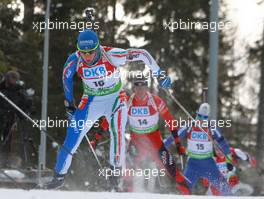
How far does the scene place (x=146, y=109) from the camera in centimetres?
920

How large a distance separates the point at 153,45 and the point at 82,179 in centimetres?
641

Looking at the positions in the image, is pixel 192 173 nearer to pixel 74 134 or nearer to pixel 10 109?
pixel 10 109

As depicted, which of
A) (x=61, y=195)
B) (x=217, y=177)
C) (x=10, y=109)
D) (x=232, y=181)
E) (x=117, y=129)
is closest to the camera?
(x=61, y=195)

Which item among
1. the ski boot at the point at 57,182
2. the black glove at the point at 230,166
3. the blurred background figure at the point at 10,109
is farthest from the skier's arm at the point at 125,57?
the black glove at the point at 230,166

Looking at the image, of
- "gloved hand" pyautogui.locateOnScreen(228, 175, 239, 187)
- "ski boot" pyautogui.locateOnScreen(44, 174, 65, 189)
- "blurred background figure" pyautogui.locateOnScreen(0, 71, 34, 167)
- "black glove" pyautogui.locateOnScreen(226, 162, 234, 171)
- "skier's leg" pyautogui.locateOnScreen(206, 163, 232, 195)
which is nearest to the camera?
"ski boot" pyautogui.locateOnScreen(44, 174, 65, 189)

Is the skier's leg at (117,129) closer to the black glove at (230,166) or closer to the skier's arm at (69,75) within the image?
the skier's arm at (69,75)

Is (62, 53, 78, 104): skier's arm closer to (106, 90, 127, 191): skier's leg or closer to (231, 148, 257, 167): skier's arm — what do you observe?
(106, 90, 127, 191): skier's leg

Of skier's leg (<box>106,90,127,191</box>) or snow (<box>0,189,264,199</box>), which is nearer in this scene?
snow (<box>0,189,264,199</box>)

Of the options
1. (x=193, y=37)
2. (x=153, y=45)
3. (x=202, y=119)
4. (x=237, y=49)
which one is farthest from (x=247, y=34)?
(x=202, y=119)

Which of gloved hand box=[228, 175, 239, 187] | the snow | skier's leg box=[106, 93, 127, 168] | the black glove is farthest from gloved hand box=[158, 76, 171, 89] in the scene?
gloved hand box=[228, 175, 239, 187]

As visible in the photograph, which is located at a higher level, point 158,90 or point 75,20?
point 75,20

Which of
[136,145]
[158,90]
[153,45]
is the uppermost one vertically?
[153,45]

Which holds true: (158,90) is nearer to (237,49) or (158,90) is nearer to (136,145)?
(136,145)

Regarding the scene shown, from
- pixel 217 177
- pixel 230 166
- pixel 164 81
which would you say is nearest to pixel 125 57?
pixel 164 81
